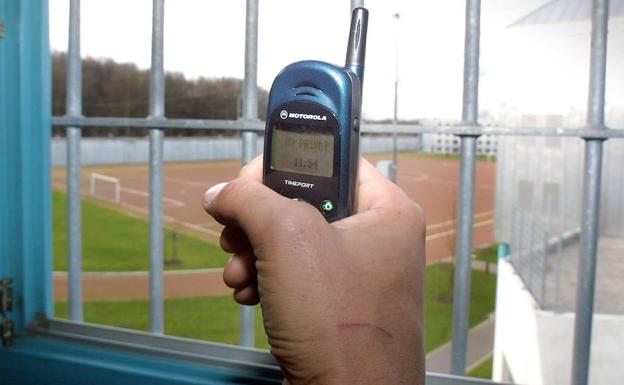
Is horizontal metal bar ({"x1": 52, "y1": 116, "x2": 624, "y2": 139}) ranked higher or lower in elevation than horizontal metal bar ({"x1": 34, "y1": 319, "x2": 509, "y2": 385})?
higher

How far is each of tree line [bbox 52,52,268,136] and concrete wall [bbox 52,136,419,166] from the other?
0.03 m

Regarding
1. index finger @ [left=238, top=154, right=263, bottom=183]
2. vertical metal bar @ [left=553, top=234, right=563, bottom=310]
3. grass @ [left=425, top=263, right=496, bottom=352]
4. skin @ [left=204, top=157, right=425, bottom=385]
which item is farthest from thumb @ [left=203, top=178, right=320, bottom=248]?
vertical metal bar @ [left=553, top=234, right=563, bottom=310]

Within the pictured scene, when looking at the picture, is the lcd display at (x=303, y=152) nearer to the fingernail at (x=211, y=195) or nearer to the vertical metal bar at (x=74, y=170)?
the fingernail at (x=211, y=195)

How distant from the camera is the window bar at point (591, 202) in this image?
36.9 inches

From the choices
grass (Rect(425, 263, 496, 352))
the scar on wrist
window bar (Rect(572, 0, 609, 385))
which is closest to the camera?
the scar on wrist

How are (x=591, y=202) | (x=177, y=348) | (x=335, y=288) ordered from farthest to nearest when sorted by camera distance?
(x=177, y=348) < (x=591, y=202) < (x=335, y=288)

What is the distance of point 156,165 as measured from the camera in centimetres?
121

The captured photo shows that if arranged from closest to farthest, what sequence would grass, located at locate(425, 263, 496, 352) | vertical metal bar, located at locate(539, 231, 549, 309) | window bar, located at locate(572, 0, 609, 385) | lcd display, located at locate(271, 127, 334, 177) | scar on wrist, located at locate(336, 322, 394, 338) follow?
scar on wrist, located at locate(336, 322, 394, 338) < lcd display, located at locate(271, 127, 334, 177) < window bar, located at locate(572, 0, 609, 385) < grass, located at locate(425, 263, 496, 352) < vertical metal bar, located at locate(539, 231, 549, 309)

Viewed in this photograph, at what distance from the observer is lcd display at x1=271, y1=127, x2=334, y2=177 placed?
0.65 m

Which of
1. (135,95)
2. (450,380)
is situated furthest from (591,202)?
(135,95)

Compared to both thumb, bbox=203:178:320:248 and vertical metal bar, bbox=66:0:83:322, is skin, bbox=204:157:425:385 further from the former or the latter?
vertical metal bar, bbox=66:0:83:322

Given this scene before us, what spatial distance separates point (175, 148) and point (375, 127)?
16.8 inches

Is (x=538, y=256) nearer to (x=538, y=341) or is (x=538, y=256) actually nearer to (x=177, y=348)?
(x=538, y=341)

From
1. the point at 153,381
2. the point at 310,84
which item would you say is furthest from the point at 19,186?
the point at 310,84
